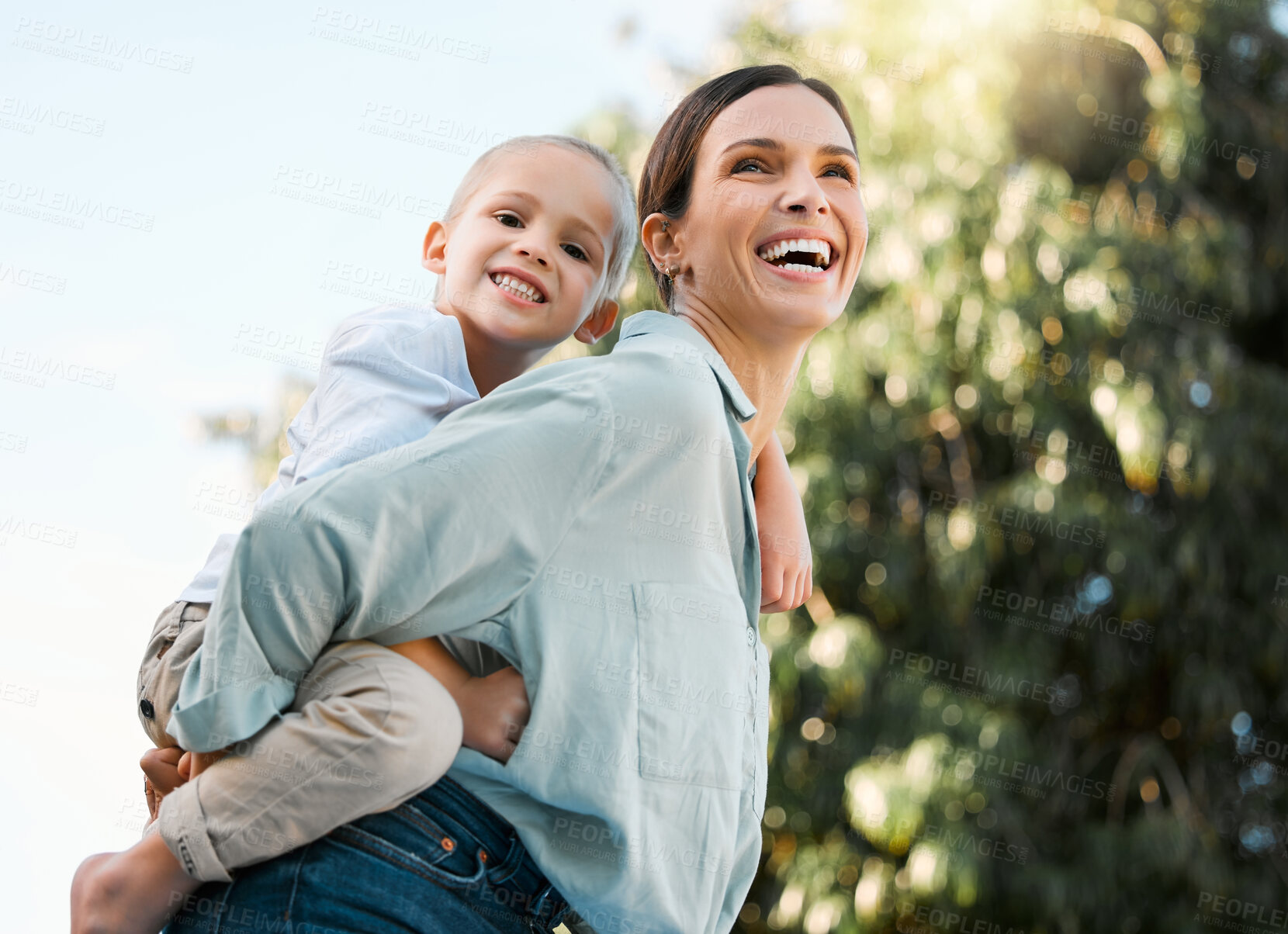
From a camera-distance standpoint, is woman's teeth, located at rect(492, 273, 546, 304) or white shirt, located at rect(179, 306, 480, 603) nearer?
white shirt, located at rect(179, 306, 480, 603)

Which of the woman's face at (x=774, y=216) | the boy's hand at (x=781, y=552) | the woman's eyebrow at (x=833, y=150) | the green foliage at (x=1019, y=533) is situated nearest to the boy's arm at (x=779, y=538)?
the boy's hand at (x=781, y=552)

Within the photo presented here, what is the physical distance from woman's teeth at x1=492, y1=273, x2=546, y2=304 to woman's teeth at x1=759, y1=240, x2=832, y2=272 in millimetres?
339

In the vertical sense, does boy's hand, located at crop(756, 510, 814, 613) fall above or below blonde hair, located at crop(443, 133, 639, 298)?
below

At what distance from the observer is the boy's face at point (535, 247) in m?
1.49

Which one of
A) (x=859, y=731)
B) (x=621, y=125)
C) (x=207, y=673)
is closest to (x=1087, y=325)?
(x=859, y=731)

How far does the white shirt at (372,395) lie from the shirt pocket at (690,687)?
384 millimetres

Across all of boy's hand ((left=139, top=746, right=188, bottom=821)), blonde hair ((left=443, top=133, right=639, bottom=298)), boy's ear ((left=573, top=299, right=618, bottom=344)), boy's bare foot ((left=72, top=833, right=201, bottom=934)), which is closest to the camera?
boy's bare foot ((left=72, top=833, right=201, bottom=934))

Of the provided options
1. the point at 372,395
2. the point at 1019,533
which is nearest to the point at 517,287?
the point at 372,395

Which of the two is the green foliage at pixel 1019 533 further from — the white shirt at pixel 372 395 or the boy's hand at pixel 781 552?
the white shirt at pixel 372 395

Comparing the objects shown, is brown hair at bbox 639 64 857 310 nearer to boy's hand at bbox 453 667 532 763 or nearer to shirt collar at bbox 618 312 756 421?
shirt collar at bbox 618 312 756 421

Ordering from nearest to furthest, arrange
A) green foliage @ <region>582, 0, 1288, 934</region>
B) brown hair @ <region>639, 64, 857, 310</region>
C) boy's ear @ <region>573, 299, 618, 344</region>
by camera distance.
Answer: brown hair @ <region>639, 64, 857, 310</region>, boy's ear @ <region>573, 299, 618, 344</region>, green foliage @ <region>582, 0, 1288, 934</region>

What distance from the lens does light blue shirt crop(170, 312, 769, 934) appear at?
0.95 metres

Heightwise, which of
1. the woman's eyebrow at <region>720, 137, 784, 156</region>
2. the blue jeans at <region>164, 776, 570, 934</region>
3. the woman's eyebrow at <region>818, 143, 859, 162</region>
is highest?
the woman's eyebrow at <region>720, 137, 784, 156</region>

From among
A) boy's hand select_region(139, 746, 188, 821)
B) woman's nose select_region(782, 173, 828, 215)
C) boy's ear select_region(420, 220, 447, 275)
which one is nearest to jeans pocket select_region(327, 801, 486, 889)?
boy's hand select_region(139, 746, 188, 821)
